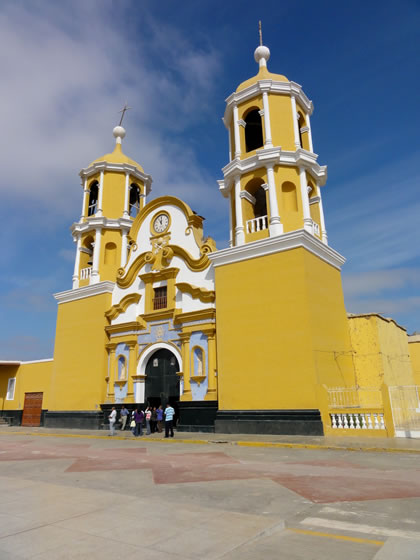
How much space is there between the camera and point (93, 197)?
83.5 feet

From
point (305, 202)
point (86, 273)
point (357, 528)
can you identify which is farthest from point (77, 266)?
point (357, 528)

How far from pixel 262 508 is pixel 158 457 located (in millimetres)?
5608

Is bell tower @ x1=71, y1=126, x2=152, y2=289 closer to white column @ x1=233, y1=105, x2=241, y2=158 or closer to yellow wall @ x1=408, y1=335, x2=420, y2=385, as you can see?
white column @ x1=233, y1=105, x2=241, y2=158

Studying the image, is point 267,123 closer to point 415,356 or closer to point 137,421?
point 137,421

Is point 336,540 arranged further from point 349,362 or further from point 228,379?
point 349,362

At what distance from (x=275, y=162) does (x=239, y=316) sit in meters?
6.73

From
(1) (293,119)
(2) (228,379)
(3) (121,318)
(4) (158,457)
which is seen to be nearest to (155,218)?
(3) (121,318)


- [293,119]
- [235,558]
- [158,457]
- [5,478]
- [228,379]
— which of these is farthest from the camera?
[293,119]

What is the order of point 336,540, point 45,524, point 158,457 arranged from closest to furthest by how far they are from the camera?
point 336,540, point 45,524, point 158,457

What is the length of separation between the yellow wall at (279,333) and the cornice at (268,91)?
8200 millimetres

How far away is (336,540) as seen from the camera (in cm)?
396

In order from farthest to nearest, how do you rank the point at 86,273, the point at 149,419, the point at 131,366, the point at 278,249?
1. the point at 86,273
2. the point at 131,366
3. the point at 149,419
4. the point at 278,249

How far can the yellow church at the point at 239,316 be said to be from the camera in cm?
1411

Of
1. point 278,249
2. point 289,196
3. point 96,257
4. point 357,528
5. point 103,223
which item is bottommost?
point 357,528
